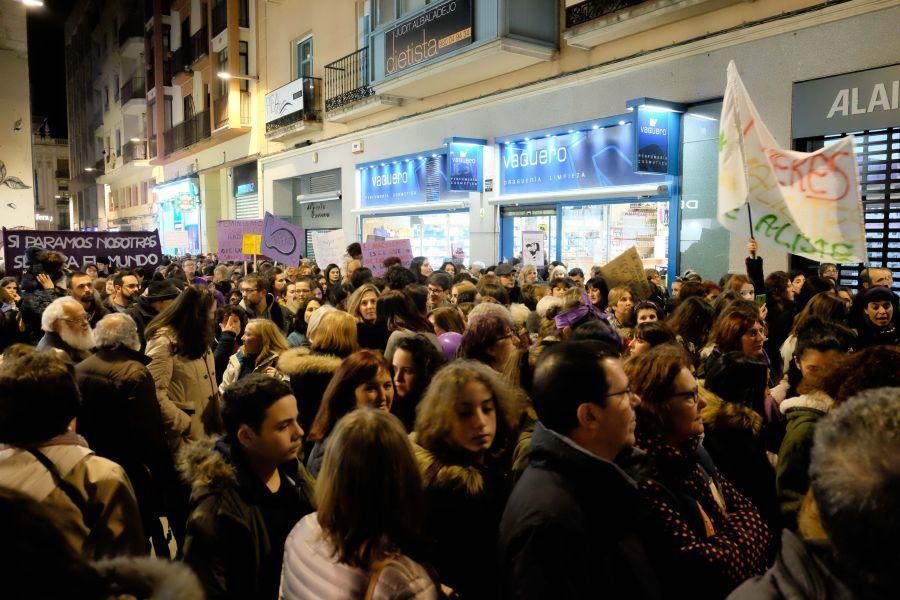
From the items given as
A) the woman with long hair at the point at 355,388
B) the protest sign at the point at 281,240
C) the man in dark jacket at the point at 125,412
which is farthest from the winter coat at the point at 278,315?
the woman with long hair at the point at 355,388

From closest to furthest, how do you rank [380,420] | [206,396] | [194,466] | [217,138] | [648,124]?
[380,420] → [194,466] → [206,396] → [648,124] → [217,138]

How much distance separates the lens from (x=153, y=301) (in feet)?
20.1

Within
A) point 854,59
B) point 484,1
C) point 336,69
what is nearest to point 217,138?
point 336,69

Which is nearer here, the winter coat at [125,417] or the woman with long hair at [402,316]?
the winter coat at [125,417]

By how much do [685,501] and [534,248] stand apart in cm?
1054

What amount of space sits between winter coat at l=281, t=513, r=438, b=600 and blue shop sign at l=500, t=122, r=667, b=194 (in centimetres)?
1027

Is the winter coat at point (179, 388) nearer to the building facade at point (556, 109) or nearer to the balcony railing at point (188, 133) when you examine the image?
the building facade at point (556, 109)

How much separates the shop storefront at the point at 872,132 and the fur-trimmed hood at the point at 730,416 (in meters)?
6.68

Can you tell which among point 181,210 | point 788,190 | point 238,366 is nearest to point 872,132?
point 788,190

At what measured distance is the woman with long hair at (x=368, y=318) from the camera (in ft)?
19.4

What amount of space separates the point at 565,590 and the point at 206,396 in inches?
143

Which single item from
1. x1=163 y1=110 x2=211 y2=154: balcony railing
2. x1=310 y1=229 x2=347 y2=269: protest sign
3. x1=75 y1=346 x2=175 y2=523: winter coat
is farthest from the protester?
x1=163 y1=110 x2=211 y2=154: balcony railing

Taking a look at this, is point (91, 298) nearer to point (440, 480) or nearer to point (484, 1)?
point (440, 480)

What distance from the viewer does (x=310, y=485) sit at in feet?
8.93
